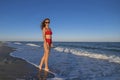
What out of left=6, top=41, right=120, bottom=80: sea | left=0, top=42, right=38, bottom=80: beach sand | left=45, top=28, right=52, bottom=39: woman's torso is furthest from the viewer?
left=45, top=28, right=52, bottom=39: woman's torso

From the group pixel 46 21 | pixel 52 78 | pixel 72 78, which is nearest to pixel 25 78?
pixel 52 78

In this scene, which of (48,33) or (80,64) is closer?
(48,33)

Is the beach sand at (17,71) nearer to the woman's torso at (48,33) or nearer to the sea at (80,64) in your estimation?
the sea at (80,64)

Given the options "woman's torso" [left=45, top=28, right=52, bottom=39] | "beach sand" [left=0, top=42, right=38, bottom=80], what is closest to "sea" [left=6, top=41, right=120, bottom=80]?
"beach sand" [left=0, top=42, right=38, bottom=80]

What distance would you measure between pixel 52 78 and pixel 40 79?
51cm

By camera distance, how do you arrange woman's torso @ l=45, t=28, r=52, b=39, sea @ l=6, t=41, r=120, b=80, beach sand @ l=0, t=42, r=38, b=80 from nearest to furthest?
beach sand @ l=0, t=42, r=38, b=80, sea @ l=6, t=41, r=120, b=80, woman's torso @ l=45, t=28, r=52, b=39

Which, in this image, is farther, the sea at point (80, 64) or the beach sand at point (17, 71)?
the sea at point (80, 64)

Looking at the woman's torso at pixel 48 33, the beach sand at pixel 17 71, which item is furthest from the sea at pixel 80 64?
the woman's torso at pixel 48 33

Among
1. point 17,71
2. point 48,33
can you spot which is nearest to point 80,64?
point 48,33

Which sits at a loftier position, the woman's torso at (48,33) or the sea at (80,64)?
the woman's torso at (48,33)

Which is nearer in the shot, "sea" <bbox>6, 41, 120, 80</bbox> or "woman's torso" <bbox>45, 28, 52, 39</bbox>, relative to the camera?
"sea" <bbox>6, 41, 120, 80</bbox>

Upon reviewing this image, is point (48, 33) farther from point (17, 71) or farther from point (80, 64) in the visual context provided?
point (80, 64)

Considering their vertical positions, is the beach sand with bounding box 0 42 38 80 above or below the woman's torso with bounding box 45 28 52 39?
below

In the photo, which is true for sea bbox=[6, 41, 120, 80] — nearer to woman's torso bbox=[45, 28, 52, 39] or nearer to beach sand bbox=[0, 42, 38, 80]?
beach sand bbox=[0, 42, 38, 80]
